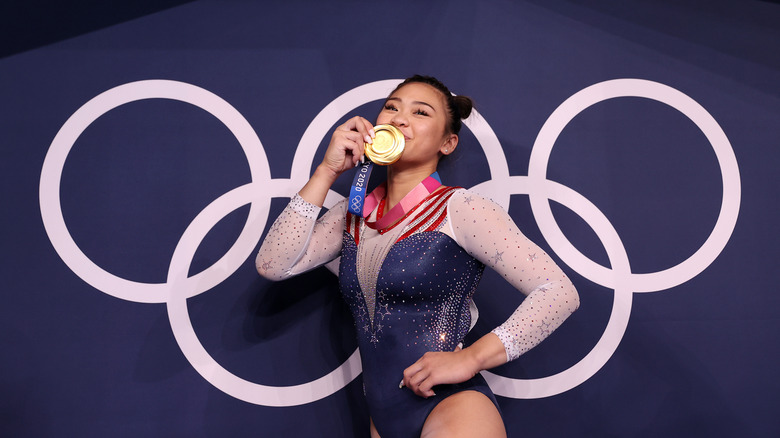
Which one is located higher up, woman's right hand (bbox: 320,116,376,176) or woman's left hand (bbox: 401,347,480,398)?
woman's right hand (bbox: 320,116,376,176)

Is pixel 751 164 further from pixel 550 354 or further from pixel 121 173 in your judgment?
pixel 121 173

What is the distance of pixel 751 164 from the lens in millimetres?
2350

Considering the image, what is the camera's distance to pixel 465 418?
1.50 metres

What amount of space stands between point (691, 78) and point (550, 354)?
1.30 m

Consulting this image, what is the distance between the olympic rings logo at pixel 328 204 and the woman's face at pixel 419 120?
34cm

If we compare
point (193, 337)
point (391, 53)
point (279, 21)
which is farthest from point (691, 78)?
point (193, 337)

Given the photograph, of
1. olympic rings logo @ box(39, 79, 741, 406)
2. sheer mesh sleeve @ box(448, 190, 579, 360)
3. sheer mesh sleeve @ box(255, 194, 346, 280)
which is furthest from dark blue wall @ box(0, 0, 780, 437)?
sheer mesh sleeve @ box(448, 190, 579, 360)

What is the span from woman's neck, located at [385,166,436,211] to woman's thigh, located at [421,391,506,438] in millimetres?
677

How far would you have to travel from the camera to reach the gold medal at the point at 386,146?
1.79 metres

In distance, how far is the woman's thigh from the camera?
1.48m

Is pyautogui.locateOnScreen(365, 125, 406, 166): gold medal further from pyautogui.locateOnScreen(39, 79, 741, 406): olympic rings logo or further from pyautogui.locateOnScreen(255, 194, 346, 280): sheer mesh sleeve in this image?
pyautogui.locateOnScreen(39, 79, 741, 406): olympic rings logo


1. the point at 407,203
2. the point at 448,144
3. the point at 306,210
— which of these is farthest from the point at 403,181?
the point at 306,210

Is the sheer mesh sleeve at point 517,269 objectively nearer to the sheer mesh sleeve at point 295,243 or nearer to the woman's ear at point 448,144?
the woman's ear at point 448,144

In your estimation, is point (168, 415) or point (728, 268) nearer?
point (168, 415)
